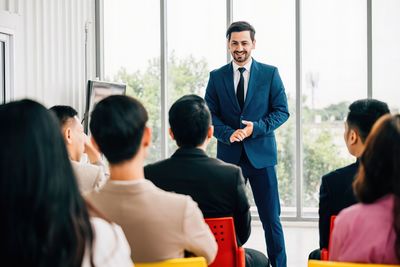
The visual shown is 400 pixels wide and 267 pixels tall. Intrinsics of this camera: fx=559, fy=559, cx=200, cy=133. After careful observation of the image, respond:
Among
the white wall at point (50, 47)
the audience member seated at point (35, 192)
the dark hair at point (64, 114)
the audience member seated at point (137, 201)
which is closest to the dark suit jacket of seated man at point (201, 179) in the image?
the audience member seated at point (137, 201)

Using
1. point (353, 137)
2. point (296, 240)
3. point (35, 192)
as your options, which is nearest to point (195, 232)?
point (35, 192)

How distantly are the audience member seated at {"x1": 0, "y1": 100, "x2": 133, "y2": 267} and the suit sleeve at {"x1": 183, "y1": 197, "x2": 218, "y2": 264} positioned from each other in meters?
0.69

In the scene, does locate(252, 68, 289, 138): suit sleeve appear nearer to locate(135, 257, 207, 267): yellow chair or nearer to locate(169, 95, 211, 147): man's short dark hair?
locate(169, 95, 211, 147): man's short dark hair

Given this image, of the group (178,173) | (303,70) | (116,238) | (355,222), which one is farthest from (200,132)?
(303,70)

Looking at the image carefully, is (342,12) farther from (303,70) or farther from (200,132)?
(200,132)

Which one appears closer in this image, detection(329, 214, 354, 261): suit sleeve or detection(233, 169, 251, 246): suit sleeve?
detection(329, 214, 354, 261): suit sleeve

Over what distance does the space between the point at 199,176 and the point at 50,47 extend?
3840 millimetres

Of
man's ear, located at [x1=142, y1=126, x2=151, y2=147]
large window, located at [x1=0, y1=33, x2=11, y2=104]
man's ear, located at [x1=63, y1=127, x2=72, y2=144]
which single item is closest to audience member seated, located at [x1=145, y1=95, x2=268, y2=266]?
man's ear, located at [x1=142, y1=126, x2=151, y2=147]

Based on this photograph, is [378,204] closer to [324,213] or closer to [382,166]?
[382,166]

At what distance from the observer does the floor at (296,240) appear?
4.97 meters

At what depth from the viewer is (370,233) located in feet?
5.59

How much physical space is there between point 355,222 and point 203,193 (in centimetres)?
86

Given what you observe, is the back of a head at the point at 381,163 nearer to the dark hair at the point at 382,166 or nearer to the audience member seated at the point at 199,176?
the dark hair at the point at 382,166

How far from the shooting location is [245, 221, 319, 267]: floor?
16.3ft
